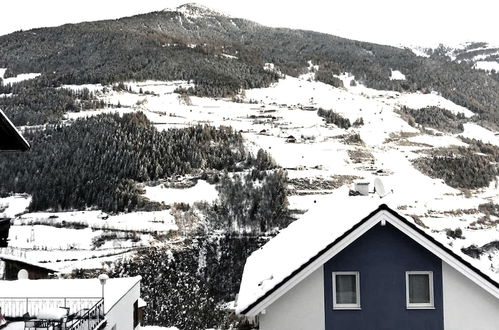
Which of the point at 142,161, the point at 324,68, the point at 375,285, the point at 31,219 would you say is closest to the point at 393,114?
the point at 324,68

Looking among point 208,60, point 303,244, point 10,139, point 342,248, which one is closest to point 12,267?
point 10,139

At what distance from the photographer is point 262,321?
29.4 feet

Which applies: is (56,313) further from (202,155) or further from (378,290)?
(202,155)

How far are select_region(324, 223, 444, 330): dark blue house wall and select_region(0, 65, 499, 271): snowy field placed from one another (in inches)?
1337

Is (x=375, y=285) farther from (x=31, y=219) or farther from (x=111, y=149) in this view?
(x=111, y=149)

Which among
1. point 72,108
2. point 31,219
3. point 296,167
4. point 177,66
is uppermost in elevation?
point 177,66

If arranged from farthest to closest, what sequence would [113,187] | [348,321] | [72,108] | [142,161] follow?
[72,108], [142,161], [113,187], [348,321]

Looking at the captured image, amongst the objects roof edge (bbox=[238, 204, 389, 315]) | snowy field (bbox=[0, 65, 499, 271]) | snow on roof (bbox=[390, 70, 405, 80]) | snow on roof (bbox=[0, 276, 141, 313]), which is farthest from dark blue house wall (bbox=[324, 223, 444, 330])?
snow on roof (bbox=[390, 70, 405, 80])

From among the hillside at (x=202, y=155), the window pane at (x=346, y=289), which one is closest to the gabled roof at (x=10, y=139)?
the window pane at (x=346, y=289)

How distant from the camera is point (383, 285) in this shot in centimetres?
891

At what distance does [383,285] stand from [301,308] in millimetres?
1324

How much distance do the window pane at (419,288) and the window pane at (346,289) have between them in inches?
34.6

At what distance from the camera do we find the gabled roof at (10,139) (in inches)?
399

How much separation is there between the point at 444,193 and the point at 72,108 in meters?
60.8
